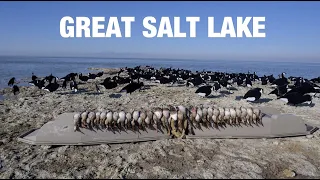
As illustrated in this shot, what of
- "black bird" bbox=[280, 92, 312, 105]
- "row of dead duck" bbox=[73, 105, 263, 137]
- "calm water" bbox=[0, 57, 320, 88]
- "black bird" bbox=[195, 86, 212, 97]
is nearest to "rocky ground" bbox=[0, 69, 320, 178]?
"row of dead duck" bbox=[73, 105, 263, 137]

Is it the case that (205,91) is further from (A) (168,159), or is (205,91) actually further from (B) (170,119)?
(A) (168,159)

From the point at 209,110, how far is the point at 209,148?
142 cm

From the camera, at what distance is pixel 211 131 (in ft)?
32.7

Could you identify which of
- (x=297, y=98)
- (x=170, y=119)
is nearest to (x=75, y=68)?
(x=297, y=98)

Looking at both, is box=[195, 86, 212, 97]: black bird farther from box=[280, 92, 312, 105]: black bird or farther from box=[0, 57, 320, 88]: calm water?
box=[0, 57, 320, 88]: calm water

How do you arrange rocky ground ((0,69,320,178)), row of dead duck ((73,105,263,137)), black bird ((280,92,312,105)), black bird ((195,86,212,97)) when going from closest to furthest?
1. rocky ground ((0,69,320,178))
2. row of dead duck ((73,105,263,137))
3. black bird ((280,92,312,105))
4. black bird ((195,86,212,97))

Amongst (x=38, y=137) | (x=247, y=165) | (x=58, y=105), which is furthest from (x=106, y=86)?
(x=247, y=165)

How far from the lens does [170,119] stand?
31.9 feet

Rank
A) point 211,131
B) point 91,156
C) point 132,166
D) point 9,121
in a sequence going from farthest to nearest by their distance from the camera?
point 9,121
point 211,131
point 91,156
point 132,166

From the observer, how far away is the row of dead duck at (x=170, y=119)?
370 inches

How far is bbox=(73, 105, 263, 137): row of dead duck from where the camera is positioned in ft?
30.8

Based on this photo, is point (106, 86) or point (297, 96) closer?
point (297, 96)

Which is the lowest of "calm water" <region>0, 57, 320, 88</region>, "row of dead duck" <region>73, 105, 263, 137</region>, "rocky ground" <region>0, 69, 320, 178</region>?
"rocky ground" <region>0, 69, 320, 178</region>

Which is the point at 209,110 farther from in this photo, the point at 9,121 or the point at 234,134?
the point at 9,121
